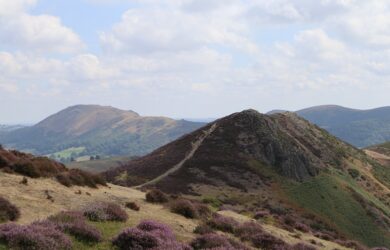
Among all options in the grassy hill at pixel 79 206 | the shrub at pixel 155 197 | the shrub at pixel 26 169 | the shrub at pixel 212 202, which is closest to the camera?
the grassy hill at pixel 79 206

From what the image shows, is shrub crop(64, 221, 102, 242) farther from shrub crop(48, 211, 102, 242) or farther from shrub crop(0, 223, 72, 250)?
shrub crop(0, 223, 72, 250)

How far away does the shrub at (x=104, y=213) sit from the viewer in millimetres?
24125

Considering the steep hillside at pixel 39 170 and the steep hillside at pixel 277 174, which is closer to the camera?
the steep hillside at pixel 39 170

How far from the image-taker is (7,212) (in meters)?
21.6

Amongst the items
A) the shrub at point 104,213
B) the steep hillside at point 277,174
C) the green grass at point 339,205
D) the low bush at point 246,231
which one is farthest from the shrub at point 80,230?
the green grass at point 339,205

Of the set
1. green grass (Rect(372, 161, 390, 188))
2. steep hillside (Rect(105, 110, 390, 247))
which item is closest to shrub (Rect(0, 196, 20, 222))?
steep hillside (Rect(105, 110, 390, 247))

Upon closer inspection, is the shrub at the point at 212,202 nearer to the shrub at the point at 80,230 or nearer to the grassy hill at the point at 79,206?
the grassy hill at the point at 79,206

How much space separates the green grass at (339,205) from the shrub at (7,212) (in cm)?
5814

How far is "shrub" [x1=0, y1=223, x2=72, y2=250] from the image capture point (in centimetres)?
1650

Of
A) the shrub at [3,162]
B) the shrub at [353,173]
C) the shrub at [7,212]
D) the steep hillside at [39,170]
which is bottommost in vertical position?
the shrub at [353,173]

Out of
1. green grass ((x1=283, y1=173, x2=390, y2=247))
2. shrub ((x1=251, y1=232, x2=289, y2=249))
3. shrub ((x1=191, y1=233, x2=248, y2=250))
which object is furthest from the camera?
green grass ((x1=283, y1=173, x2=390, y2=247))

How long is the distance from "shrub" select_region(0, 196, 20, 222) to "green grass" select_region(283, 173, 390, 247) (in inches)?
2289

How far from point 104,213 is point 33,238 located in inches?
325

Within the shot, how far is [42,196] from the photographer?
28.1 metres
